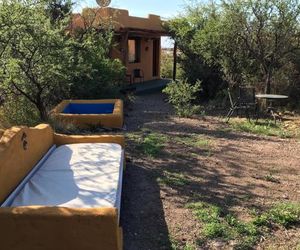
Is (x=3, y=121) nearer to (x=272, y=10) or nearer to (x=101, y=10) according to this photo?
(x=272, y=10)

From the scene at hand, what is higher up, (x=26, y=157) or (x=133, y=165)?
(x=26, y=157)

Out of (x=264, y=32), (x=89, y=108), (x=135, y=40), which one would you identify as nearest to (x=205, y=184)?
(x=89, y=108)

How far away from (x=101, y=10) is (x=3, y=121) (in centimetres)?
1073

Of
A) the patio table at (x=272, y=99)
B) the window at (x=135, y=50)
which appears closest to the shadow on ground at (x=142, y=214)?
the patio table at (x=272, y=99)

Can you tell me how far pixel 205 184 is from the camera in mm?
6195

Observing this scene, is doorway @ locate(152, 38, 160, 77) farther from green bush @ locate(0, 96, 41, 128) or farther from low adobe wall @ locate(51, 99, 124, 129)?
green bush @ locate(0, 96, 41, 128)

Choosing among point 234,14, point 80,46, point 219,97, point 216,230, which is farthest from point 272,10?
point 216,230

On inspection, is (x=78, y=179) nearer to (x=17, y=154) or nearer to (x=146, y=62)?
(x=17, y=154)

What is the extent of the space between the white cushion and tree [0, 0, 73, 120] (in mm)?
2390

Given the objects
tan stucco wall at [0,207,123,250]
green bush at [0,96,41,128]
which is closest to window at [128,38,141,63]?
green bush at [0,96,41,128]

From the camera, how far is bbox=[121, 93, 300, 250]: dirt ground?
455cm

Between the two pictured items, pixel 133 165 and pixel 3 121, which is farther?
pixel 3 121

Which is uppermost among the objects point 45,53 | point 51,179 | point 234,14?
point 234,14

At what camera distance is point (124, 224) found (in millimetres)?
4773
